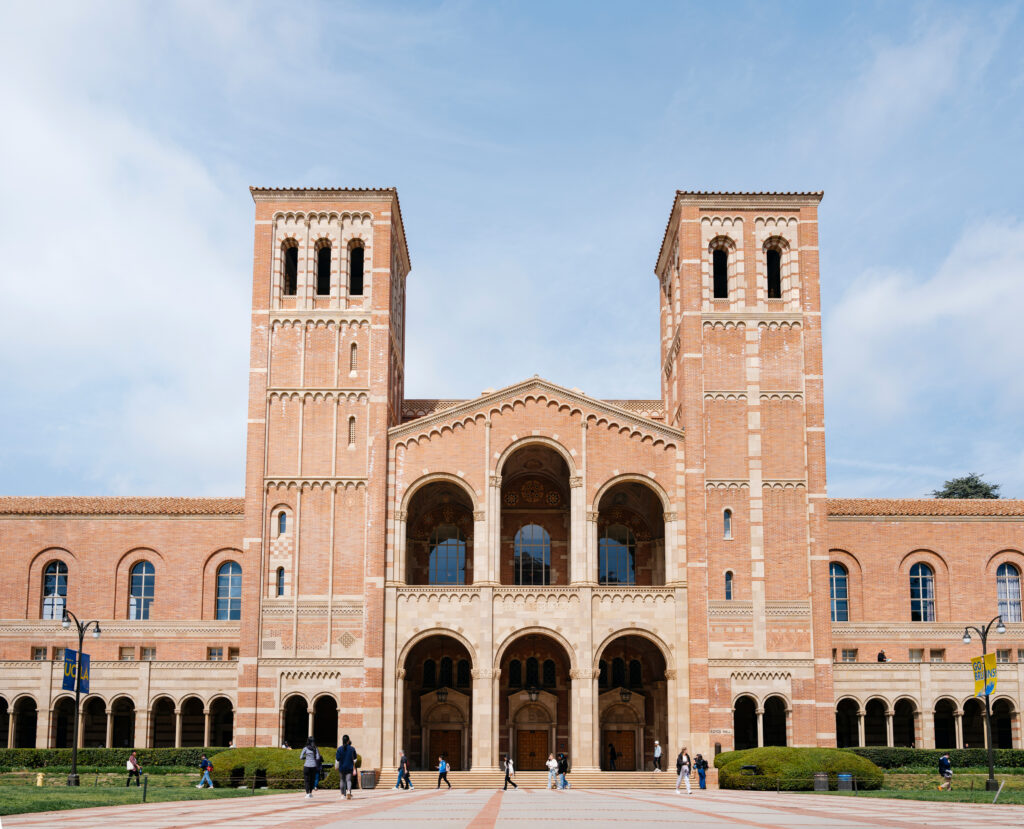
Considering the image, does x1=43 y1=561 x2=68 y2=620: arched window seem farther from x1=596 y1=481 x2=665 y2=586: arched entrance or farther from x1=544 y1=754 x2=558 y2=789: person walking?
x1=544 y1=754 x2=558 y2=789: person walking

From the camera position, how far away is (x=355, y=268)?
5294 centimetres

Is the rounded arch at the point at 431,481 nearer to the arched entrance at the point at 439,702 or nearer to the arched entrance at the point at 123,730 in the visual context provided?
the arched entrance at the point at 439,702

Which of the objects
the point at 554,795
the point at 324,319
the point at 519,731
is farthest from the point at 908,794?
the point at 324,319

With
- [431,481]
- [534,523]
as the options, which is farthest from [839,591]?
[431,481]

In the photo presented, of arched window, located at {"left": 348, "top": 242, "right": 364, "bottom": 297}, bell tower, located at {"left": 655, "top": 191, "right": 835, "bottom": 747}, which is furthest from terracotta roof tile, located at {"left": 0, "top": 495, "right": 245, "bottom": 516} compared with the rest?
bell tower, located at {"left": 655, "top": 191, "right": 835, "bottom": 747}

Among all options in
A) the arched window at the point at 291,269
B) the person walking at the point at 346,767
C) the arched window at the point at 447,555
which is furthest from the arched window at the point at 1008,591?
A: the arched window at the point at 291,269

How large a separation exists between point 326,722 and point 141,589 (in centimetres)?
1128

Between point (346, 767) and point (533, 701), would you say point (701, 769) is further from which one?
point (346, 767)

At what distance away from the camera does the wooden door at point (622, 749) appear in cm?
5247

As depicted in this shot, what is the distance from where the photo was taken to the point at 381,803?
3020cm

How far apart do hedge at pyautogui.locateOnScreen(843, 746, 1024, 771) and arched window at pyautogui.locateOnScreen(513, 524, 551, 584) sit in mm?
15590

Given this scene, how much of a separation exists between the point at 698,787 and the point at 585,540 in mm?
10749

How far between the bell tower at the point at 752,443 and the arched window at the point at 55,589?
1145 inches

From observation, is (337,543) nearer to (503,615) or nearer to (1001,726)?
(503,615)
